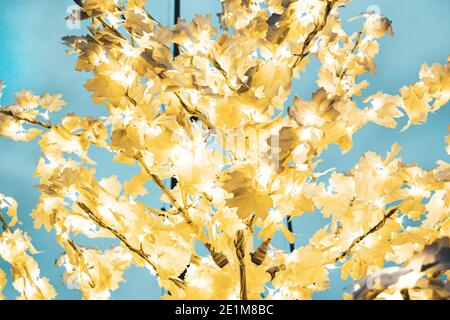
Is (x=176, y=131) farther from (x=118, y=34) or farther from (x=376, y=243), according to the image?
(x=376, y=243)

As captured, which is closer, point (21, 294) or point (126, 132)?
point (126, 132)

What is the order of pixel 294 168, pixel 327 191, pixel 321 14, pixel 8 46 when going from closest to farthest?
1. pixel 294 168
2. pixel 321 14
3. pixel 327 191
4. pixel 8 46

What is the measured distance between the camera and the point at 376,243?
88cm

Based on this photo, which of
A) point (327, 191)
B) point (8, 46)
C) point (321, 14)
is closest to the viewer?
point (321, 14)

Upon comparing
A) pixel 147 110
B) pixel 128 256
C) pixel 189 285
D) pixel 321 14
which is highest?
pixel 321 14

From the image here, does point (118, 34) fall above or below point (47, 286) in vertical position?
above

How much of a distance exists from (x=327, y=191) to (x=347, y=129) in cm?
29

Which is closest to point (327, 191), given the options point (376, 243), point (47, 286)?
point (376, 243)

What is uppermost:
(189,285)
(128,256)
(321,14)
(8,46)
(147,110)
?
(8,46)

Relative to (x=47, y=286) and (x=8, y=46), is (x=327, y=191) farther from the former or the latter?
(x=8, y=46)

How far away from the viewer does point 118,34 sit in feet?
3.12

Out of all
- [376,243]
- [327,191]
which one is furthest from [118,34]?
[376,243]

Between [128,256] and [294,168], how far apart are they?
0.68m

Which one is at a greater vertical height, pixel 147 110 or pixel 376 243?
pixel 147 110
